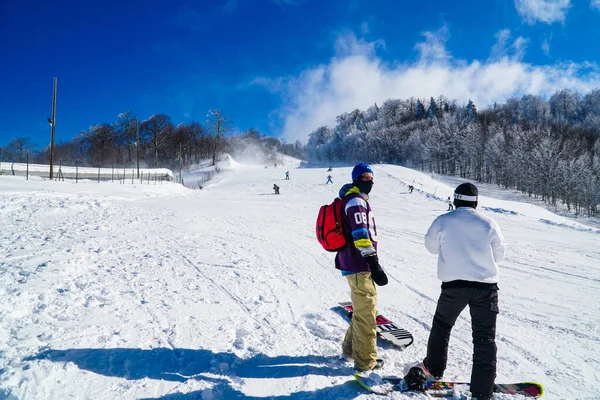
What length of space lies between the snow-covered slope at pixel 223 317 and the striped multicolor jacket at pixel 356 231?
3.51ft

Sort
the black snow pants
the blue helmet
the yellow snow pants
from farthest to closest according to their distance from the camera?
the blue helmet < the yellow snow pants < the black snow pants

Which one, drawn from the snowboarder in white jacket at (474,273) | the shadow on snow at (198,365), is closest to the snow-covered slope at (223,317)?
the shadow on snow at (198,365)

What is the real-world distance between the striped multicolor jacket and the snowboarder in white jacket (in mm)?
651

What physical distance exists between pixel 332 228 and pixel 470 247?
1251 mm

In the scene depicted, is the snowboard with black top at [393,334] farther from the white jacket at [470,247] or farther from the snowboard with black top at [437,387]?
the white jacket at [470,247]

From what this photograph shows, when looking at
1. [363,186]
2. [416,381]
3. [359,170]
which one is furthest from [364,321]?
[359,170]

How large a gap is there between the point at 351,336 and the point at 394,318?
4.67 ft

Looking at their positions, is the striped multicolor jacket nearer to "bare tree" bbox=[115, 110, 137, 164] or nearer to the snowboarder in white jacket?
the snowboarder in white jacket

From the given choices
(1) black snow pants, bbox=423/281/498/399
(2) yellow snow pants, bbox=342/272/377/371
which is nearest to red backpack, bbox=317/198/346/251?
(2) yellow snow pants, bbox=342/272/377/371

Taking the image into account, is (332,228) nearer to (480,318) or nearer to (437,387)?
(480,318)

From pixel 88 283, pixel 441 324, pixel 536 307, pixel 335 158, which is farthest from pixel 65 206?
pixel 335 158

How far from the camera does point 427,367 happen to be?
2.96 metres

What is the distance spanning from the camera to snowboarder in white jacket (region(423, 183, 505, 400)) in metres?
2.58

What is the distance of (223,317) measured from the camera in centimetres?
398
